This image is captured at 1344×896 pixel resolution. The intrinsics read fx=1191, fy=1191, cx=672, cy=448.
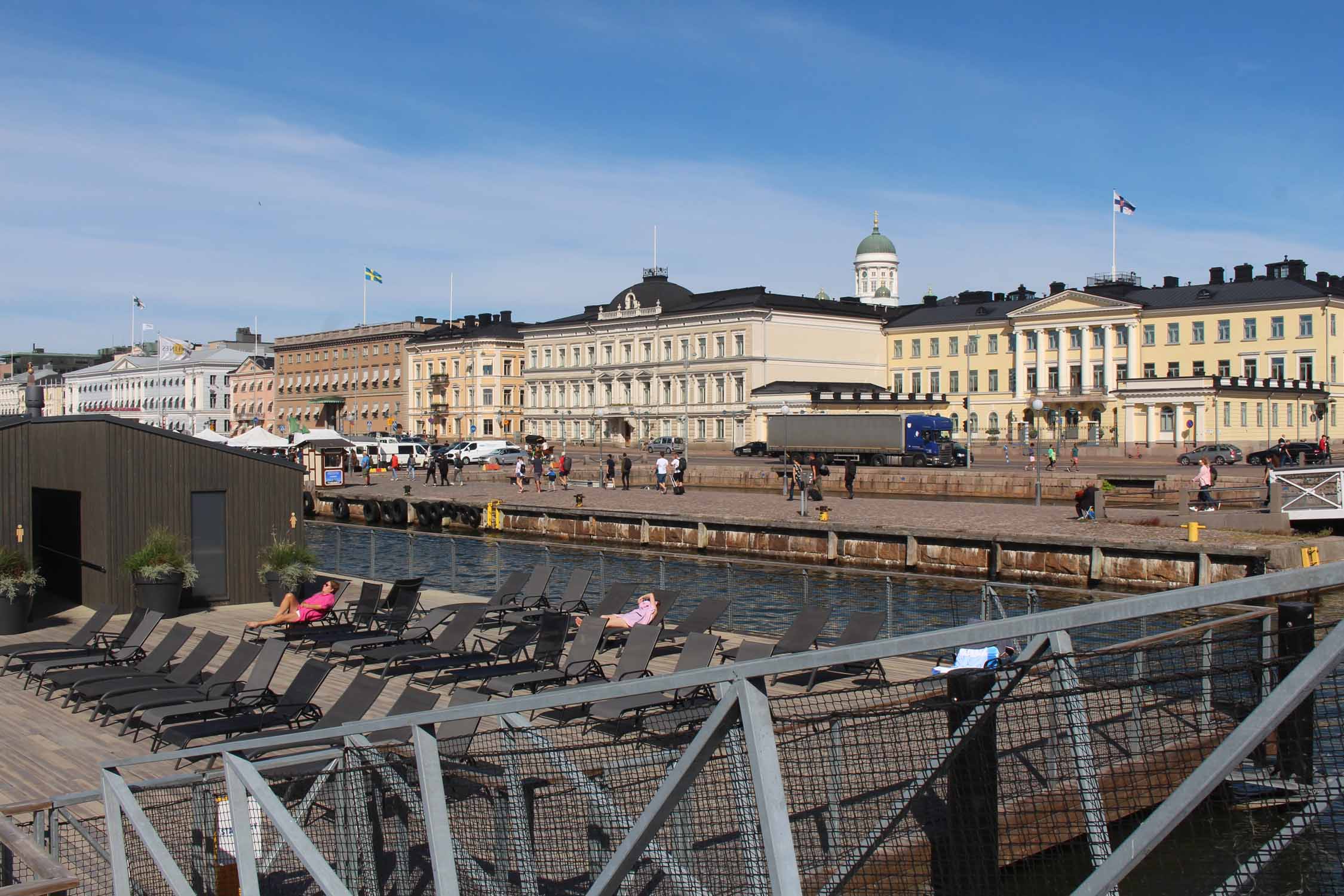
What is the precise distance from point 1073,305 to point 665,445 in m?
31.4

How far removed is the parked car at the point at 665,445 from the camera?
7531cm

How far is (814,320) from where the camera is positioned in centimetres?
9000

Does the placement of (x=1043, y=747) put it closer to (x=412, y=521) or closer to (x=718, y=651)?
(x=718, y=651)

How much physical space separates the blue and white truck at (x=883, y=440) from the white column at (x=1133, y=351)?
24673 millimetres

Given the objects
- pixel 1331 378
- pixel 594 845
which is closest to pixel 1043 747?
pixel 594 845

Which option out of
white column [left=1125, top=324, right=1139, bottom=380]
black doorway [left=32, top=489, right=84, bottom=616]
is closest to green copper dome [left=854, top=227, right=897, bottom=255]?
white column [left=1125, top=324, right=1139, bottom=380]

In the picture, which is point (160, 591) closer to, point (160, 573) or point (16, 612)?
point (160, 573)

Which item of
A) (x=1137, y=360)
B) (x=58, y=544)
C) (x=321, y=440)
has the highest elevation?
(x=1137, y=360)

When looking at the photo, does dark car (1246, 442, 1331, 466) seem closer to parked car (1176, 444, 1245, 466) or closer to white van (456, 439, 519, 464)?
parked car (1176, 444, 1245, 466)

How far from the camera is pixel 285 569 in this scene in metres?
17.9

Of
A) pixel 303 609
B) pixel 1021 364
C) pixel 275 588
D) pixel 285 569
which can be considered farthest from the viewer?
pixel 1021 364

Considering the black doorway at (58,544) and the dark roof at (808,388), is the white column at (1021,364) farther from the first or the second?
the black doorway at (58,544)

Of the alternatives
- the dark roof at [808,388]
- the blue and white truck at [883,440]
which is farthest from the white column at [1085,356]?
the blue and white truck at [883,440]

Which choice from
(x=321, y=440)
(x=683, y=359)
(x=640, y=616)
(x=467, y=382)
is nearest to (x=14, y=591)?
(x=640, y=616)
